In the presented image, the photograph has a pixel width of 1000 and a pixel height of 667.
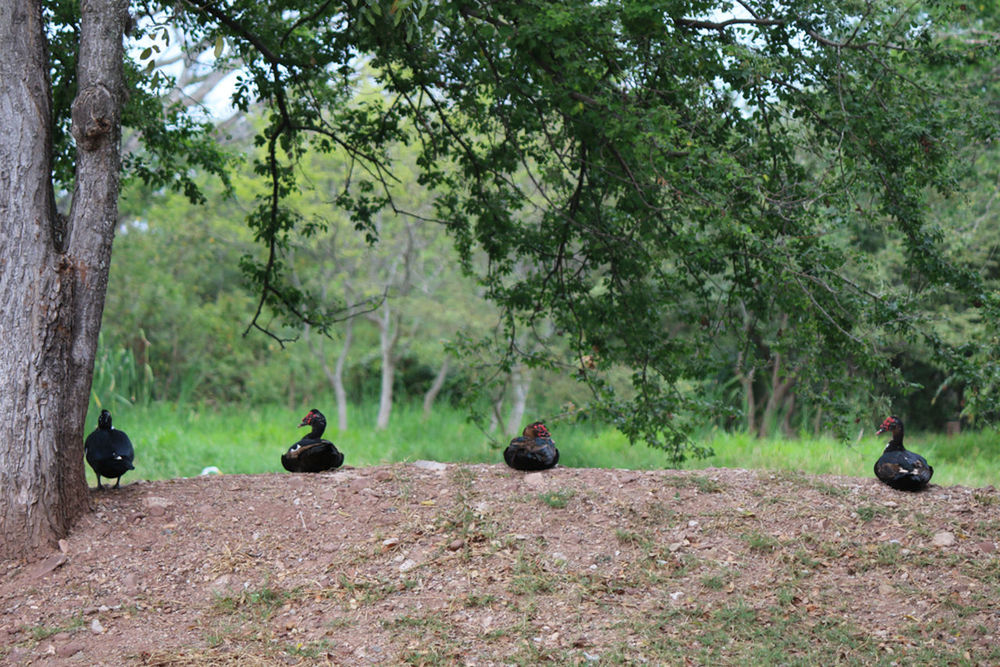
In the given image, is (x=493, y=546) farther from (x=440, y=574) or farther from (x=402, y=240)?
(x=402, y=240)

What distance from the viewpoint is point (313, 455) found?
19.8 ft

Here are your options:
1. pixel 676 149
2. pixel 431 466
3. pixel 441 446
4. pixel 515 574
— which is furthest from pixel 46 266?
pixel 441 446

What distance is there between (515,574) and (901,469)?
8.35 feet

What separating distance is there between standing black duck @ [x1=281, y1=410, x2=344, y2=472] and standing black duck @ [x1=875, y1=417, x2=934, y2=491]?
354 cm

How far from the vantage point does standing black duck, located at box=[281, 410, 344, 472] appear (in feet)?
19.8

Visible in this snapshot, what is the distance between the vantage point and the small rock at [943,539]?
191 inches

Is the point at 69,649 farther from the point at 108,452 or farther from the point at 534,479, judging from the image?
the point at 534,479

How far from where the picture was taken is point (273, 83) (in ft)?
21.7

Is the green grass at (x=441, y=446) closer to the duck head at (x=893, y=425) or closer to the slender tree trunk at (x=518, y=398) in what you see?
the slender tree trunk at (x=518, y=398)

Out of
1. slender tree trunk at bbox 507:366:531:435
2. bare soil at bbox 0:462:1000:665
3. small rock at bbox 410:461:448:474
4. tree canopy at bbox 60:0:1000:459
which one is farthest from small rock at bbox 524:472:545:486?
slender tree trunk at bbox 507:366:531:435

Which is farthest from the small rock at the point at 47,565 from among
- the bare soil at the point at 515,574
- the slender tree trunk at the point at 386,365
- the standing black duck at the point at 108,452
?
the slender tree trunk at the point at 386,365

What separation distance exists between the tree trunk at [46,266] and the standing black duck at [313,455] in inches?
54.8

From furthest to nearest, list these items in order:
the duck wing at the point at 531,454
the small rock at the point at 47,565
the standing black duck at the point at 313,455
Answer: the standing black duck at the point at 313,455 → the duck wing at the point at 531,454 → the small rock at the point at 47,565

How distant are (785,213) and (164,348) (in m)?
14.0
